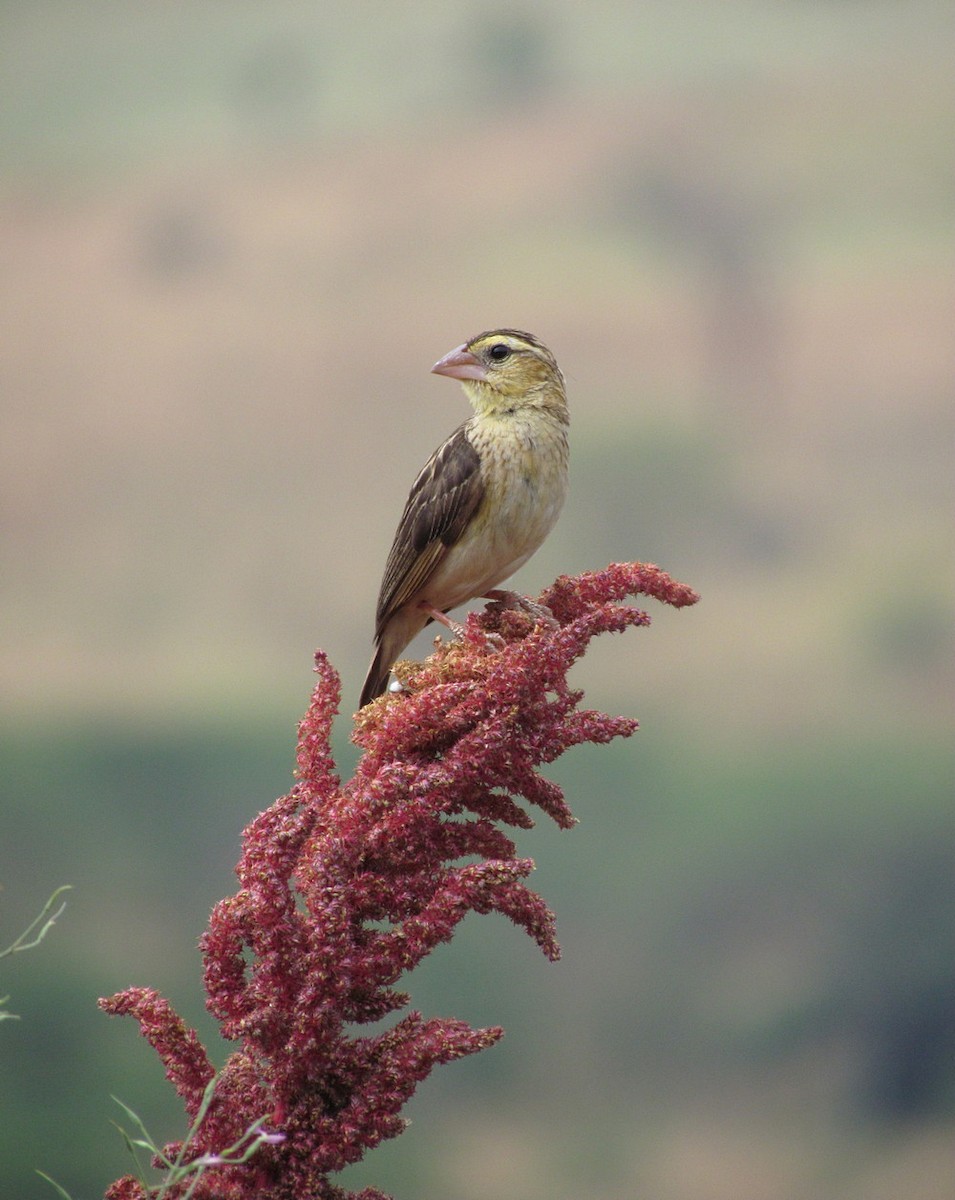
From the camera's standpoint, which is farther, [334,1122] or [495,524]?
[495,524]

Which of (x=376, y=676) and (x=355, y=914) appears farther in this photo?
(x=376, y=676)

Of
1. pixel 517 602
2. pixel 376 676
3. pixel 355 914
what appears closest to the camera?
pixel 355 914

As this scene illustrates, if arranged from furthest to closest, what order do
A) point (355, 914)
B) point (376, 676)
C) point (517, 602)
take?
point (376, 676), point (517, 602), point (355, 914)

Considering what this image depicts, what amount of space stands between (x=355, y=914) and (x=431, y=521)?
1549mm

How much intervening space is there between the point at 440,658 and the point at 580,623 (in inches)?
13.9

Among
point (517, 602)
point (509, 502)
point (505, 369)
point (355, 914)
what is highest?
point (505, 369)

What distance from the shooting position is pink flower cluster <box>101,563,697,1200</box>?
194cm

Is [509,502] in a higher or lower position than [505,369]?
lower

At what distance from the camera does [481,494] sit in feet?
11.3

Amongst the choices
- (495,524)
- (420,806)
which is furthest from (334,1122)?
(495,524)

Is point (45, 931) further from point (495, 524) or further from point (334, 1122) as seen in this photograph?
point (495, 524)

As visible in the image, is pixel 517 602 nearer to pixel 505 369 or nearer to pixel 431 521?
pixel 431 521

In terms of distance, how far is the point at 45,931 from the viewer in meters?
1.83

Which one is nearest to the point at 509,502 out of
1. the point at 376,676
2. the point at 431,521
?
the point at 431,521
